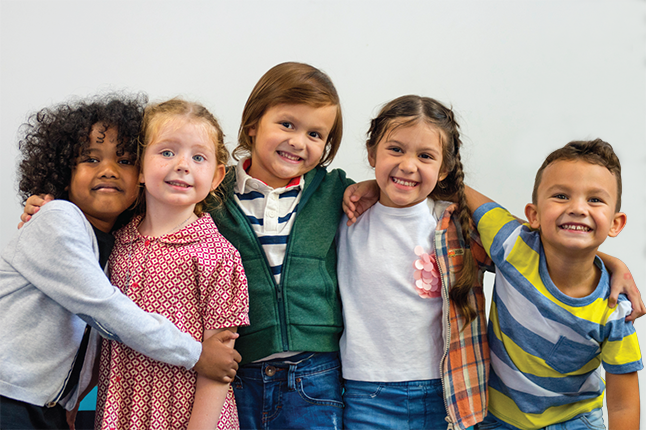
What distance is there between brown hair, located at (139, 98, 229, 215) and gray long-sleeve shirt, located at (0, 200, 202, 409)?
288 millimetres

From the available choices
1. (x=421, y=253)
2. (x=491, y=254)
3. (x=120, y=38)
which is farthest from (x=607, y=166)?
(x=120, y=38)

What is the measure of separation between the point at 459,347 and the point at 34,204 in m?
1.28

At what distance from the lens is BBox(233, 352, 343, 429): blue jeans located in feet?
4.74

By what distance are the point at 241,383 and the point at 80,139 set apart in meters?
0.84

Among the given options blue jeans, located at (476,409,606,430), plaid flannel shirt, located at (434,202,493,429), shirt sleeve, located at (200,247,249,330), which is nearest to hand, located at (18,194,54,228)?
shirt sleeve, located at (200,247,249,330)

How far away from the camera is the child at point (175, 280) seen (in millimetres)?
1337

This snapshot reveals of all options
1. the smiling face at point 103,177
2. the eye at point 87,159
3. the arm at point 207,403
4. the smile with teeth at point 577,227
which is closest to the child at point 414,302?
the smile with teeth at point 577,227

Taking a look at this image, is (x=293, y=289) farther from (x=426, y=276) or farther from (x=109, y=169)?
(x=109, y=169)

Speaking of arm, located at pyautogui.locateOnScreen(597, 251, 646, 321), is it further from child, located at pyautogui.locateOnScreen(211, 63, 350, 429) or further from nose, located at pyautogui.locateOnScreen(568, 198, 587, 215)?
child, located at pyautogui.locateOnScreen(211, 63, 350, 429)

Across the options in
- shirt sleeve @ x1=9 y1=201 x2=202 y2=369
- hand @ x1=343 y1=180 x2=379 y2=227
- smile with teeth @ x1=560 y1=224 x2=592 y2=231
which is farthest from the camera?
hand @ x1=343 y1=180 x2=379 y2=227

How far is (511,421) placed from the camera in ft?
4.96

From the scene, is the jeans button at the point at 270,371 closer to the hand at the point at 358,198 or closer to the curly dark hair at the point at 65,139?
the hand at the point at 358,198

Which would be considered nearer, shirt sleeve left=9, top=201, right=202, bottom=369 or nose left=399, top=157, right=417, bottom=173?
shirt sleeve left=9, top=201, right=202, bottom=369

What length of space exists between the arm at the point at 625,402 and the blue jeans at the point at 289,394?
75 cm
